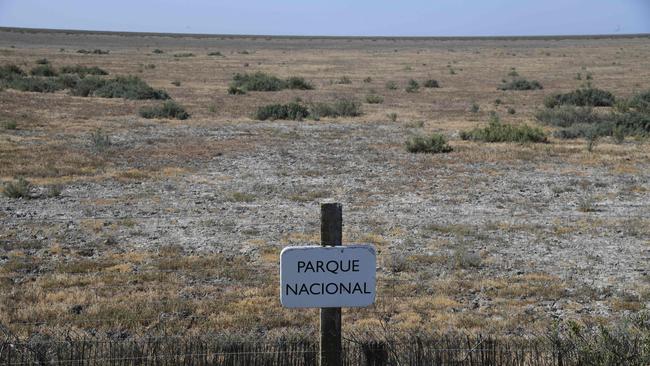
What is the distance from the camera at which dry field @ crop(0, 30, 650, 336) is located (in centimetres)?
876

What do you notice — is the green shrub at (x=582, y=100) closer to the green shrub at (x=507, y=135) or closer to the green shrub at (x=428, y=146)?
the green shrub at (x=507, y=135)

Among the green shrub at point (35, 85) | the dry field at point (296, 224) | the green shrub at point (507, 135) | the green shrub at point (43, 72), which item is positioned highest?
the green shrub at point (43, 72)

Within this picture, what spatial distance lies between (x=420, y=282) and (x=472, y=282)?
741mm

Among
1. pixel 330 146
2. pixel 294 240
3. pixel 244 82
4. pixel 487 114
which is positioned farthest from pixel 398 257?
pixel 244 82

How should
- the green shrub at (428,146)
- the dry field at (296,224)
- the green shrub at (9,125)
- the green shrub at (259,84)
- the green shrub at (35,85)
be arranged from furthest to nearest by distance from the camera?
the green shrub at (259,84) < the green shrub at (35,85) < the green shrub at (9,125) < the green shrub at (428,146) < the dry field at (296,224)

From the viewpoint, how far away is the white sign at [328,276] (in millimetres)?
4891

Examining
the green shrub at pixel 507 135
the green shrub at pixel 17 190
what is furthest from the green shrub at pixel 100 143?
the green shrub at pixel 507 135

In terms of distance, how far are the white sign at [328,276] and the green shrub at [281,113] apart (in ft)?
84.6

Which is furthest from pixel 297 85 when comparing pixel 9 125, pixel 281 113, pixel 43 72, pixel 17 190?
pixel 17 190

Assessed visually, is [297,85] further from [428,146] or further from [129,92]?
[428,146]

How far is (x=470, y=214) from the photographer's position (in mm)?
14391

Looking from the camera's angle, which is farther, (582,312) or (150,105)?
(150,105)

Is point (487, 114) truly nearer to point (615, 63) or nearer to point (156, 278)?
point (156, 278)

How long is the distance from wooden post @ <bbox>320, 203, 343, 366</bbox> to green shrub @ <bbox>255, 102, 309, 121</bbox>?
2551 cm
